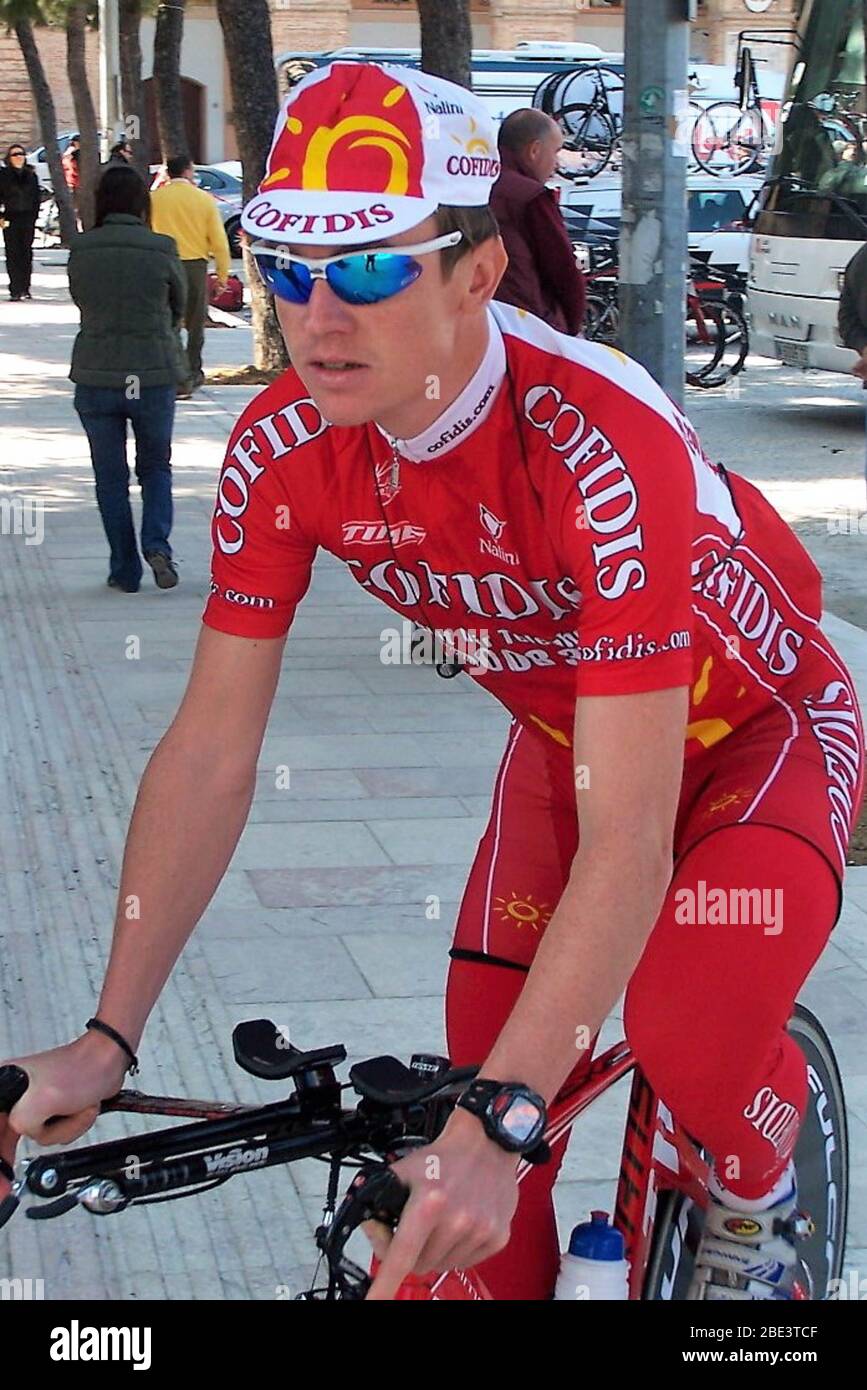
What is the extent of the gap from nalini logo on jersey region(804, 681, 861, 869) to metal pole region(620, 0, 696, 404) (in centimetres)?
479

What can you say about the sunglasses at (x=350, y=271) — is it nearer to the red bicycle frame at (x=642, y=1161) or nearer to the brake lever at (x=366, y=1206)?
the brake lever at (x=366, y=1206)

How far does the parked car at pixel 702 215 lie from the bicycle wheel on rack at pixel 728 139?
513 mm

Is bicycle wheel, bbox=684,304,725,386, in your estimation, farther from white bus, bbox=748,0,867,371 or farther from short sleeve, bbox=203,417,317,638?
short sleeve, bbox=203,417,317,638

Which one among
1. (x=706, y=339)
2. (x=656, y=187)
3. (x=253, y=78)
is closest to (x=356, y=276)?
(x=656, y=187)

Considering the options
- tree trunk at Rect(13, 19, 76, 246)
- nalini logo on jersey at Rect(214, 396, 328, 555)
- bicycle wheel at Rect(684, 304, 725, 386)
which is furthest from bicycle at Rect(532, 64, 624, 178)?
nalini logo on jersey at Rect(214, 396, 328, 555)

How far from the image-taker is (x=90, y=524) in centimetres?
1212

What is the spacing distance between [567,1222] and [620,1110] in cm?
42

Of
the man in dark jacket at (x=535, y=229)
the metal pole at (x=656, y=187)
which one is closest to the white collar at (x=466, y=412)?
the metal pole at (x=656, y=187)

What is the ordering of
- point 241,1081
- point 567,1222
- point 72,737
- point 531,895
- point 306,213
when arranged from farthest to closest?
point 72,737
point 241,1081
point 567,1222
point 531,895
point 306,213

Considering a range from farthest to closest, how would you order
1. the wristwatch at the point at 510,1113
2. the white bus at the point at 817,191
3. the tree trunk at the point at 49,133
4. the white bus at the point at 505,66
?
the tree trunk at the point at 49,133
the white bus at the point at 505,66
the white bus at the point at 817,191
the wristwatch at the point at 510,1113

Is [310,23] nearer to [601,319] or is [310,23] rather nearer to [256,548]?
[601,319]

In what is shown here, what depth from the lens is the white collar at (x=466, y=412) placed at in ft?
7.93
